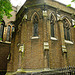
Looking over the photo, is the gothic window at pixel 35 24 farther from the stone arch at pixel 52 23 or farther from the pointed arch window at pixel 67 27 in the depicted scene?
the pointed arch window at pixel 67 27

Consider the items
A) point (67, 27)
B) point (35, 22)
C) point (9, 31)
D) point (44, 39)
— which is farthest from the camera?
point (9, 31)

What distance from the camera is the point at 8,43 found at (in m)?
17.7

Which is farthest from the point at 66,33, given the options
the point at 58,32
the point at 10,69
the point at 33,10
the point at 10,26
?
the point at 10,26

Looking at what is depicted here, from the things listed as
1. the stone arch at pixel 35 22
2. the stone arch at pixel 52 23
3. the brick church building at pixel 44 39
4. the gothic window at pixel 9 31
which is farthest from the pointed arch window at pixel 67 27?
the gothic window at pixel 9 31

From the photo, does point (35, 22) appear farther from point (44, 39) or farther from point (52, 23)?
point (44, 39)

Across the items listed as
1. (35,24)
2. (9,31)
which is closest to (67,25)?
(35,24)

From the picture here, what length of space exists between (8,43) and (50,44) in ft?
28.7

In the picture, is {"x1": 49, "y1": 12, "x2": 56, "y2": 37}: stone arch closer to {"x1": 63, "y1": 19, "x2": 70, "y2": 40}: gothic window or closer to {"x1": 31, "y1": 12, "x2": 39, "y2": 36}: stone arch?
{"x1": 31, "y1": 12, "x2": 39, "y2": 36}: stone arch

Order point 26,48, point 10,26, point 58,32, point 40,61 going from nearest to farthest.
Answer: point 40,61 < point 26,48 < point 58,32 < point 10,26

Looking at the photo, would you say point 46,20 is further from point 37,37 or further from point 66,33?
point 66,33

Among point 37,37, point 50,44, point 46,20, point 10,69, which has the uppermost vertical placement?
point 46,20

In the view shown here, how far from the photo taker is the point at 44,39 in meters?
11.5

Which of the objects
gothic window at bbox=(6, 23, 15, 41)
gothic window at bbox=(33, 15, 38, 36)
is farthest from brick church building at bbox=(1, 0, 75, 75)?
gothic window at bbox=(6, 23, 15, 41)

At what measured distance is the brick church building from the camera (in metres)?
11.3
